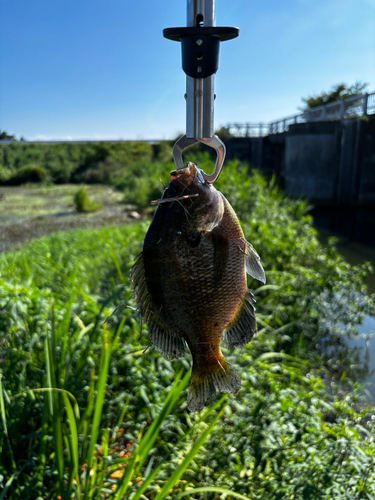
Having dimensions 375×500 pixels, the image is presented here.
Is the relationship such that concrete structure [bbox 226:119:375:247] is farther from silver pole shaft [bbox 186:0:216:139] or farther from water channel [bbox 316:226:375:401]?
silver pole shaft [bbox 186:0:216:139]

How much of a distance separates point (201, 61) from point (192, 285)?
0.53 meters

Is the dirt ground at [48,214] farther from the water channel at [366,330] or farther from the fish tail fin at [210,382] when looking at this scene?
the fish tail fin at [210,382]

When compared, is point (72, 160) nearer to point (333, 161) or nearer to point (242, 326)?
point (333, 161)

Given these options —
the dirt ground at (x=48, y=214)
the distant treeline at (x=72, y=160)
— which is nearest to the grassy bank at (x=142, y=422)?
the dirt ground at (x=48, y=214)

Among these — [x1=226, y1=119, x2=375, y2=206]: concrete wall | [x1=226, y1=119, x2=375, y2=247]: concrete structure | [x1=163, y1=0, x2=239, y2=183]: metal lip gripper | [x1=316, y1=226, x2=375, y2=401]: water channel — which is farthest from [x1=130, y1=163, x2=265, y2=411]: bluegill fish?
[x1=226, y1=119, x2=375, y2=206]: concrete wall

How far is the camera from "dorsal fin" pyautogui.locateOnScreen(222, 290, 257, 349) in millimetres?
1011

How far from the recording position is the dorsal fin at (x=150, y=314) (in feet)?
→ 3.26

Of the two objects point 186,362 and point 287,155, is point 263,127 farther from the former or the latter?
point 186,362

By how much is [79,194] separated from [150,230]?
1578 centimetres

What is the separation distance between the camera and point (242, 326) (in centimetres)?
105

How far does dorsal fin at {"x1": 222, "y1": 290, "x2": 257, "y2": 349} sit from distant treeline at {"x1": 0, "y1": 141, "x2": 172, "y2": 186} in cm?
2557

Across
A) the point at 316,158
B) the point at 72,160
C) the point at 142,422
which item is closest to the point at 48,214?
the point at 316,158

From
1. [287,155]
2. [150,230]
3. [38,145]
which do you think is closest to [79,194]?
[287,155]

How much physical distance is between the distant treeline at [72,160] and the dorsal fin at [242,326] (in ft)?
83.9
